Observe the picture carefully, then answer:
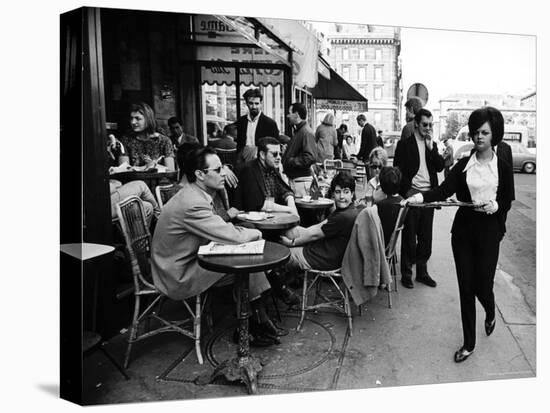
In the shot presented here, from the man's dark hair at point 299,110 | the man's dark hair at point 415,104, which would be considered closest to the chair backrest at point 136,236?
the man's dark hair at point 299,110

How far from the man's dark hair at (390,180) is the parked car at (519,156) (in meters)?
0.48

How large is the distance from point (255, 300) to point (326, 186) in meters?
1.03

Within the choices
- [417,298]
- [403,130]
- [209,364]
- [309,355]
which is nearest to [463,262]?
[417,298]

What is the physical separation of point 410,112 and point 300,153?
960mm

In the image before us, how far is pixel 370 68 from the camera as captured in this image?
13.1 ft

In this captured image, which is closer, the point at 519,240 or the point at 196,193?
the point at 196,193

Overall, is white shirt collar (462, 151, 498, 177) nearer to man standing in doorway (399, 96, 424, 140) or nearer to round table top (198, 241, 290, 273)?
man standing in doorway (399, 96, 424, 140)

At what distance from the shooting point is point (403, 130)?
157 inches

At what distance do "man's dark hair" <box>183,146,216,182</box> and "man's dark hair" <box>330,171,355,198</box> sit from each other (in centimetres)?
96

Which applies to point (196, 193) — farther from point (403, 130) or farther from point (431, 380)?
point (431, 380)

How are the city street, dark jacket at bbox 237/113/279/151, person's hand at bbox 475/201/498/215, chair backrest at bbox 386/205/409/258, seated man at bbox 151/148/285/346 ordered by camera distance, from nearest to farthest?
seated man at bbox 151/148/285/346
dark jacket at bbox 237/113/279/151
person's hand at bbox 475/201/498/215
chair backrest at bbox 386/205/409/258
the city street

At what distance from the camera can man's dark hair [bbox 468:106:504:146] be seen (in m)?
3.85

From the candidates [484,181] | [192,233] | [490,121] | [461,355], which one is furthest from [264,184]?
[461,355]

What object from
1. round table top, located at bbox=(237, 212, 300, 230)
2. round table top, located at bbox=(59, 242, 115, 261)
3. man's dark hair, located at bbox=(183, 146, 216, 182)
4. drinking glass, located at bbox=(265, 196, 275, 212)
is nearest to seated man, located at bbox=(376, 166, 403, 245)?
round table top, located at bbox=(237, 212, 300, 230)
